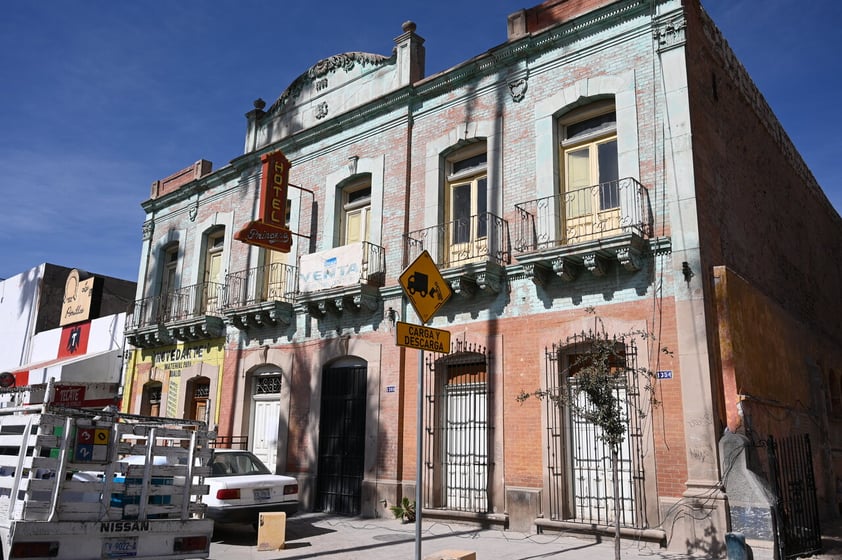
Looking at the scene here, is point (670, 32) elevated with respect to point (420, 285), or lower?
elevated

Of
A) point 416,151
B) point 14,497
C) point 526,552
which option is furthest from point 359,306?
point 14,497

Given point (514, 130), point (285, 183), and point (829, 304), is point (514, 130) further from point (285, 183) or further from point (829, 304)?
point (829, 304)

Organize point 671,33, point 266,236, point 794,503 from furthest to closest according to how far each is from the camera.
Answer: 1. point 266,236
2. point 671,33
3. point 794,503

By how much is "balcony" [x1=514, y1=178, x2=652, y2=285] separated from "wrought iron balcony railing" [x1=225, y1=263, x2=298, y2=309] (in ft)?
22.2

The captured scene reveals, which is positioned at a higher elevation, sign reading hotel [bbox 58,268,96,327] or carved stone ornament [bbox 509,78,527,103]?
carved stone ornament [bbox 509,78,527,103]

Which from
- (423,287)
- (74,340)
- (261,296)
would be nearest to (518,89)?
(423,287)

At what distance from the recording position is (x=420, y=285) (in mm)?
7637

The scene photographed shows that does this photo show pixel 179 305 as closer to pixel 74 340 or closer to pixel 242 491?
pixel 74 340

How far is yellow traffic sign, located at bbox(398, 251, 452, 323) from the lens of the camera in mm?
7426

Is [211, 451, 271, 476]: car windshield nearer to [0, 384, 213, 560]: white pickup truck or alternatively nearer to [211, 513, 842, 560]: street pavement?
[211, 513, 842, 560]: street pavement

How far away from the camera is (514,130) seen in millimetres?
14125

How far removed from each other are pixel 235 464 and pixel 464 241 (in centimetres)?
644

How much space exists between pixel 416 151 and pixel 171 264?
11.2 meters

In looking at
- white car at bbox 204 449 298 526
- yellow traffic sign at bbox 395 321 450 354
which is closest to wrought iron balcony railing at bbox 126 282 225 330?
white car at bbox 204 449 298 526
